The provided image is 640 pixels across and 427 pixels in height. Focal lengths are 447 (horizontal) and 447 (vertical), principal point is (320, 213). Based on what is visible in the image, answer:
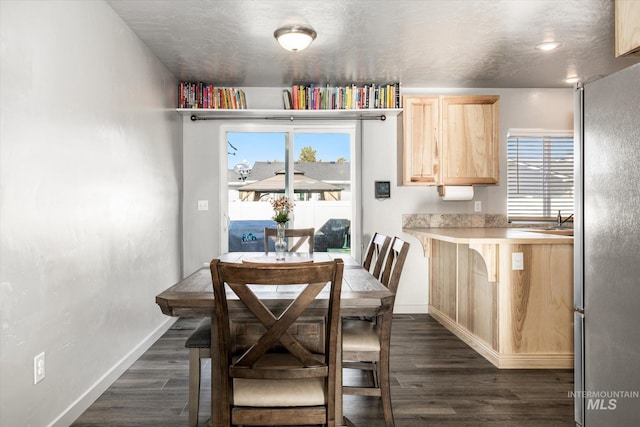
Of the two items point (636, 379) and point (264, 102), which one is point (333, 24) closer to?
point (264, 102)

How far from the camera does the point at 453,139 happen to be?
4457 millimetres

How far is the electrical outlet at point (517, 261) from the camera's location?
313 centimetres

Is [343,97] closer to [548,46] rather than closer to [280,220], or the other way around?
[548,46]

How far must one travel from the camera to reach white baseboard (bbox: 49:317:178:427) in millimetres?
2262

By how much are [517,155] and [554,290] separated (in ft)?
7.04

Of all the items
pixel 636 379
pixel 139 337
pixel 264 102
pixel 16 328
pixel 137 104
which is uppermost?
pixel 264 102

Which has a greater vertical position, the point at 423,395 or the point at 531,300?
the point at 531,300

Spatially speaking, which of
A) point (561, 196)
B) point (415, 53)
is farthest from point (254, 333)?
point (561, 196)

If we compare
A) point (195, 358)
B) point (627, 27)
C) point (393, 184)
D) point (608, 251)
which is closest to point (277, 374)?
point (195, 358)

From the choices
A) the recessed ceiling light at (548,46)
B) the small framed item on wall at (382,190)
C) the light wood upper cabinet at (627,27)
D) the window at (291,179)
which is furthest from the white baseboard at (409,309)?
the light wood upper cabinet at (627,27)

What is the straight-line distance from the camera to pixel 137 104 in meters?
3.34

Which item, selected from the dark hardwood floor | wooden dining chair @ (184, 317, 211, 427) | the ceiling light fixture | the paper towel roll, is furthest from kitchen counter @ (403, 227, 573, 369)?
wooden dining chair @ (184, 317, 211, 427)

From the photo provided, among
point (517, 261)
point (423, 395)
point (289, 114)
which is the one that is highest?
point (289, 114)

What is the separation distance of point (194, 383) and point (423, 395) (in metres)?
1.34
